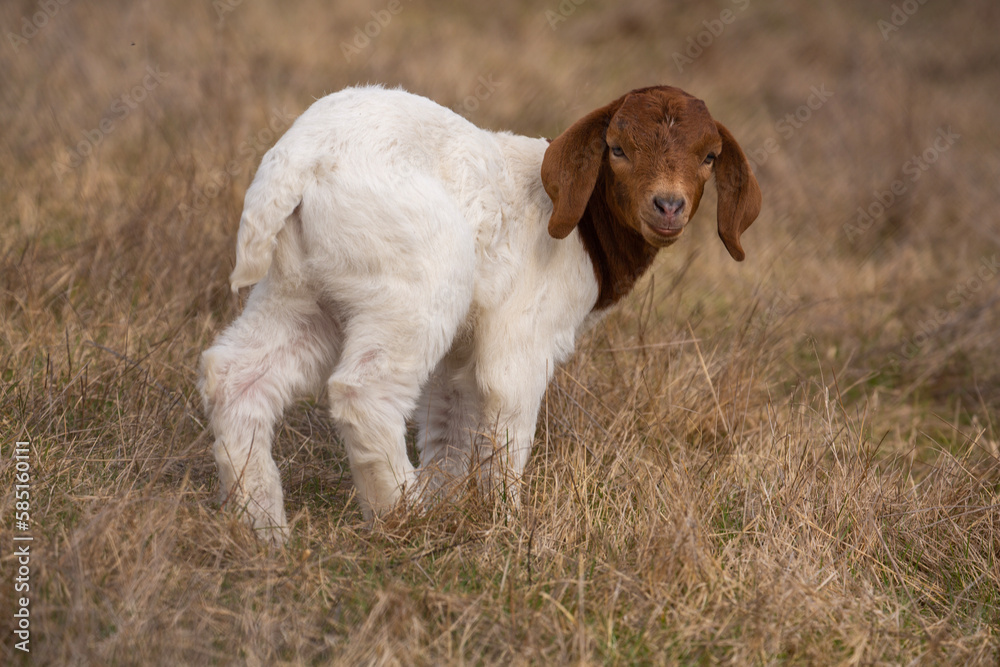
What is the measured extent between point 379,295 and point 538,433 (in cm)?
129

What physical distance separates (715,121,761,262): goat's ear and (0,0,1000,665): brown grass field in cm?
77

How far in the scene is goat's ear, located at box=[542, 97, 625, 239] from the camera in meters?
3.23

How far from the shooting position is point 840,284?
22.3 feet

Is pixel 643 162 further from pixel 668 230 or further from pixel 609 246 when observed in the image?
pixel 609 246

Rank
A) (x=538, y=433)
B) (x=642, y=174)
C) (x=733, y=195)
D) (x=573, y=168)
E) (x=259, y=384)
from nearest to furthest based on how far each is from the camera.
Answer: (x=259, y=384) → (x=642, y=174) → (x=573, y=168) → (x=733, y=195) → (x=538, y=433)

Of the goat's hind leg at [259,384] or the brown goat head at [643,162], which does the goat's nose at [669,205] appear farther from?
the goat's hind leg at [259,384]

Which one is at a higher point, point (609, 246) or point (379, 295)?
point (379, 295)

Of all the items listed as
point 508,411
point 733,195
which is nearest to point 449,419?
point 508,411

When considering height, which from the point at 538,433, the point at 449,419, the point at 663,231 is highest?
the point at 663,231

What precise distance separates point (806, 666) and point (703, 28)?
10865 millimetres

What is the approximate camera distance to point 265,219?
114 inches

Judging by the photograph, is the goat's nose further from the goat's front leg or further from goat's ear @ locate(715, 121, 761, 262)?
the goat's front leg

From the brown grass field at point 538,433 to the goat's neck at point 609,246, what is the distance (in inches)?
21.0

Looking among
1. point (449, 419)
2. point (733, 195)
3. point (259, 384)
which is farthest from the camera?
point (449, 419)
